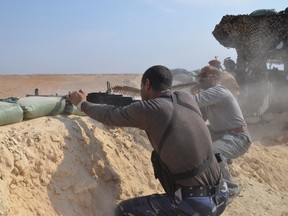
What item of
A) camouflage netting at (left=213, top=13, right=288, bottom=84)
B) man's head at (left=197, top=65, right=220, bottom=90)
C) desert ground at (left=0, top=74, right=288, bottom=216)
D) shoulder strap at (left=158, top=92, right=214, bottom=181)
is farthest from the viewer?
camouflage netting at (left=213, top=13, right=288, bottom=84)

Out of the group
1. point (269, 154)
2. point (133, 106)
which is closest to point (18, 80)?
point (269, 154)

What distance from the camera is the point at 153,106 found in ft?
10.0

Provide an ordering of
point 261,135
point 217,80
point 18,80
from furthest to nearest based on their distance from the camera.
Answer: point 18,80 → point 261,135 → point 217,80

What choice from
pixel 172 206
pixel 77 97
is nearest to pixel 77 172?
pixel 77 97

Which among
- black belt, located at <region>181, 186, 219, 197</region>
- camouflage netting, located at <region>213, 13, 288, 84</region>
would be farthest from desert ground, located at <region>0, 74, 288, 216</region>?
camouflage netting, located at <region>213, 13, 288, 84</region>

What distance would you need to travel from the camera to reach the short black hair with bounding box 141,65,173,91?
321cm

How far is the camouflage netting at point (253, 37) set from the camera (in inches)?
443

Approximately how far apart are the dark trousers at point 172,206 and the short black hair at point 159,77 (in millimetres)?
894

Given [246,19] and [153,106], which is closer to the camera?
[153,106]

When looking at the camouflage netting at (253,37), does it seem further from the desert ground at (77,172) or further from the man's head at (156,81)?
the man's head at (156,81)

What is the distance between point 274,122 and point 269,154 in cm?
324

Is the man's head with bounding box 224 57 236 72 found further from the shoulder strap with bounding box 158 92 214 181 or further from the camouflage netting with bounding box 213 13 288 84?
the shoulder strap with bounding box 158 92 214 181

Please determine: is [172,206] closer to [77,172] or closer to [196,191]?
[196,191]

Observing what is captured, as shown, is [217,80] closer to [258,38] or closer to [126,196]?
[126,196]
